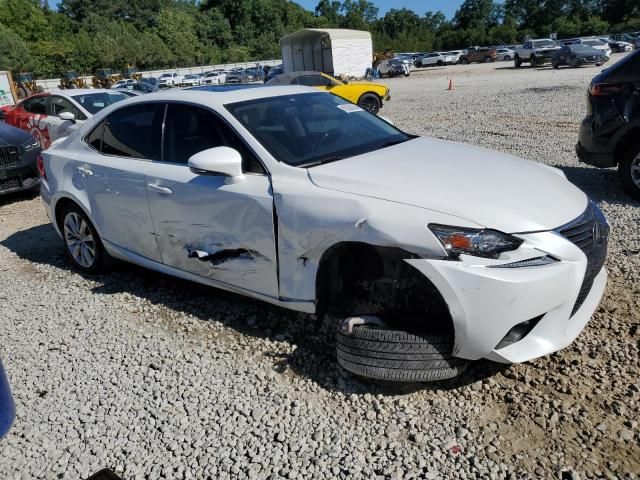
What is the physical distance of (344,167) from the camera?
314 cm

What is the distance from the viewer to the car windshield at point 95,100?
918 cm

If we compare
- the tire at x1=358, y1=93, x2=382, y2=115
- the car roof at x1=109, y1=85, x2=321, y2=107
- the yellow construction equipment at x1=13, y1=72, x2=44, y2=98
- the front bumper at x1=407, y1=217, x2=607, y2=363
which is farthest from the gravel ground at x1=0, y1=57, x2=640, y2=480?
the yellow construction equipment at x1=13, y1=72, x2=44, y2=98

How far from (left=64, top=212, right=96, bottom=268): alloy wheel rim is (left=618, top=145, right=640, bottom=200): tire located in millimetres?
5477

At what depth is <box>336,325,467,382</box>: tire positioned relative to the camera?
272 centimetres

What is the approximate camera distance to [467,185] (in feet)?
9.37

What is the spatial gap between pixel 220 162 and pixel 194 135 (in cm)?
71

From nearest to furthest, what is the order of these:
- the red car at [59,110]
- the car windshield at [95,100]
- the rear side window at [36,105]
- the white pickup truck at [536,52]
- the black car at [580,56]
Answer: the red car at [59,110]
the car windshield at [95,100]
the rear side window at [36,105]
the black car at [580,56]
the white pickup truck at [536,52]

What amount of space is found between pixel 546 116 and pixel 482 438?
35.8 ft

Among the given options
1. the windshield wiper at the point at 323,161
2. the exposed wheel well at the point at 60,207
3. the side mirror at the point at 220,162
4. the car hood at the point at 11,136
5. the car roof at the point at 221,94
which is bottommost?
the exposed wheel well at the point at 60,207

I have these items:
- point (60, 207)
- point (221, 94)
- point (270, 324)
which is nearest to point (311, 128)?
point (221, 94)

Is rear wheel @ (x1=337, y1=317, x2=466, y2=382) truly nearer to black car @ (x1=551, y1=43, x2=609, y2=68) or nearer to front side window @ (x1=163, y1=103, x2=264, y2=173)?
front side window @ (x1=163, y1=103, x2=264, y2=173)

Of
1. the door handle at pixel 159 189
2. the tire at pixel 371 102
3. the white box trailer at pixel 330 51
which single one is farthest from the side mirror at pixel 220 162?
the white box trailer at pixel 330 51

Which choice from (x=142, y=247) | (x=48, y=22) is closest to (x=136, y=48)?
(x=48, y=22)

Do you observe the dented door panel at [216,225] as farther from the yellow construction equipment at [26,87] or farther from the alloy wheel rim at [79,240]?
the yellow construction equipment at [26,87]
